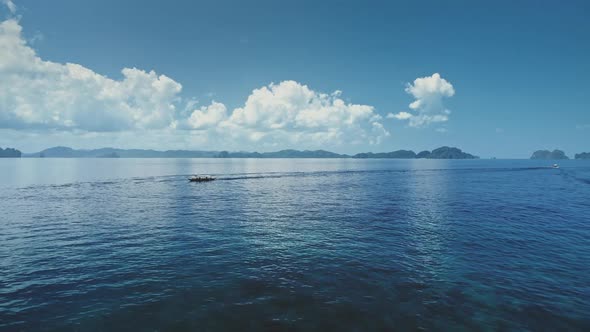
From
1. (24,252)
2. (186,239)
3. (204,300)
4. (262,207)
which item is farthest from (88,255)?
(262,207)

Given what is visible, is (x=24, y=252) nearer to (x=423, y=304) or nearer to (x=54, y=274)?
(x=54, y=274)

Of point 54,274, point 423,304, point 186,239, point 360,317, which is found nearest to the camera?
point 360,317

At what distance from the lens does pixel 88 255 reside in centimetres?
3353

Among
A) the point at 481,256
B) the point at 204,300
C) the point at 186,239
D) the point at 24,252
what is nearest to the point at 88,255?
the point at 24,252

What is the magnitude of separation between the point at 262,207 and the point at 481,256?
45039 millimetres

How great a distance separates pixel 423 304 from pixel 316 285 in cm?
937

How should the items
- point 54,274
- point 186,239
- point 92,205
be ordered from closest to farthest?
1. point 54,274
2. point 186,239
3. point 92,205

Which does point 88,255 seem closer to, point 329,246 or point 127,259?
point 127,259

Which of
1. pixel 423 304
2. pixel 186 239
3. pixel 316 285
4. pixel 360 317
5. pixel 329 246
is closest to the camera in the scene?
pixel 360 317

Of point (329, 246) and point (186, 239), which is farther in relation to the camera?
point (186, 239)

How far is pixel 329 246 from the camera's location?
37.4 metres

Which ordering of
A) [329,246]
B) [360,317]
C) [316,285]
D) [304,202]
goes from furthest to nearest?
[304,202] < [329,246] < [316,285] < [360,317]

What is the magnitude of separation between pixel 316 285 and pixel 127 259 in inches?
907

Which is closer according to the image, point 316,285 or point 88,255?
point 316,285
